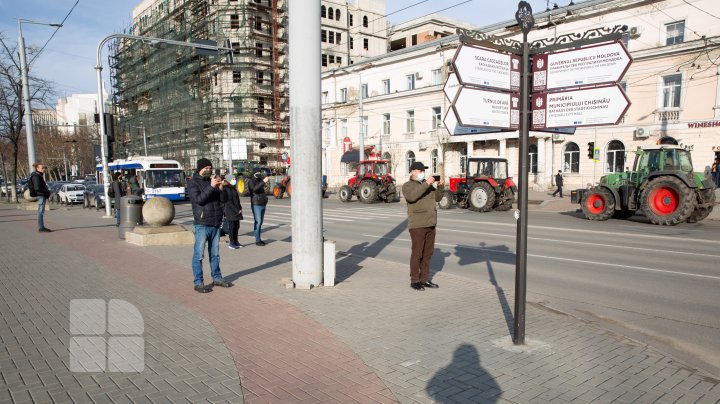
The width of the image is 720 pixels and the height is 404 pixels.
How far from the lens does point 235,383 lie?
3.68 meters

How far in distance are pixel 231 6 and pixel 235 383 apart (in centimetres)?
5434

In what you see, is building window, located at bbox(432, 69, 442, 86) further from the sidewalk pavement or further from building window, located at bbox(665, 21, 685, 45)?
the sidewalk pavement

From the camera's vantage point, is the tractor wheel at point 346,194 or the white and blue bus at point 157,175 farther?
the tractor wheel at point 346,194

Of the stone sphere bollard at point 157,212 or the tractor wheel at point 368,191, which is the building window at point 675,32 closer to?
the tractor wheel at point 368,191

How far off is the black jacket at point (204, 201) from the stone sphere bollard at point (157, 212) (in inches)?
210

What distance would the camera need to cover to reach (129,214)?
40.2 feet

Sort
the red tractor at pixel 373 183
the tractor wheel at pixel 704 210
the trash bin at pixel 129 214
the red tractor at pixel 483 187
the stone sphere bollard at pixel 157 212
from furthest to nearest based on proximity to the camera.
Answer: the red tractor at pixel 373 183 < the red tractor at pixel 483 187 < the tractor wheel at pixel 704 210 < the trash bin at pixel 129 214 < the stone sphere bollard at pixel 157 212

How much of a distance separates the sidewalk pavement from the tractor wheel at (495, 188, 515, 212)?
13.9 meters

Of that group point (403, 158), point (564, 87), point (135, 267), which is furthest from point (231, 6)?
point (564, 87)

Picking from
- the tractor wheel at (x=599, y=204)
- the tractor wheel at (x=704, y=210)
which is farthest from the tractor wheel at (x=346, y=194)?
the tractor wheel at (x=704, y=210)

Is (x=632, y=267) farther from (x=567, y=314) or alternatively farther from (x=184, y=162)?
(x=184, y=162)

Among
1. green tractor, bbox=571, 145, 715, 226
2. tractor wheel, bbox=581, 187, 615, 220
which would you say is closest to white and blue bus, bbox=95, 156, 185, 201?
tractor wheel, bbox=581, 187, 615, 220

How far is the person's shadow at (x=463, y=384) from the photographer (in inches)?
137

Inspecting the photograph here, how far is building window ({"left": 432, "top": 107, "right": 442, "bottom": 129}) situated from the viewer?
39.0 meters
